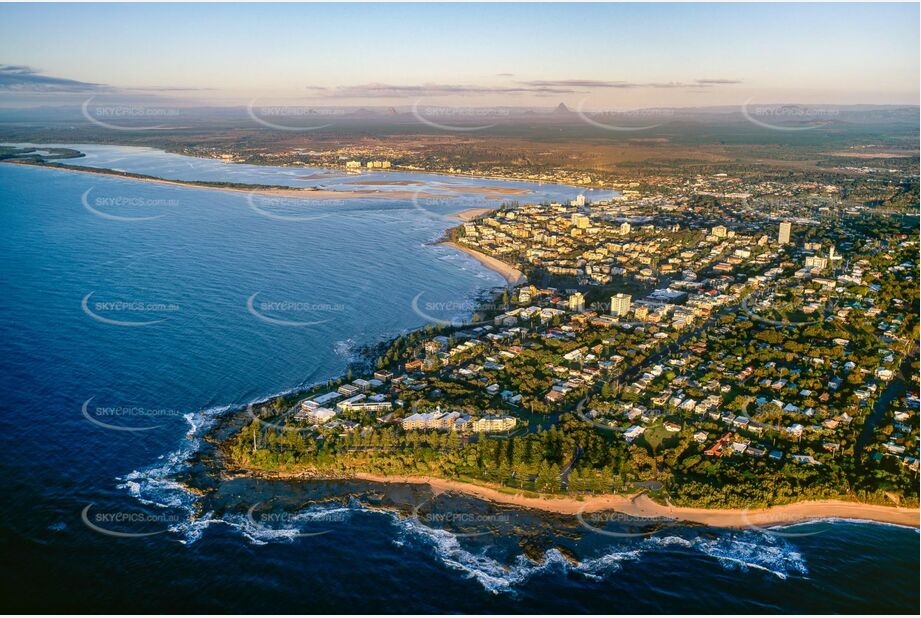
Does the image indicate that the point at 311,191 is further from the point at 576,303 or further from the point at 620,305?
the point at 620,305

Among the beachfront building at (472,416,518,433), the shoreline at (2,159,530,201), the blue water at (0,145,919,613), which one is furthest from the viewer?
the shoreline at (2,159,530,201)

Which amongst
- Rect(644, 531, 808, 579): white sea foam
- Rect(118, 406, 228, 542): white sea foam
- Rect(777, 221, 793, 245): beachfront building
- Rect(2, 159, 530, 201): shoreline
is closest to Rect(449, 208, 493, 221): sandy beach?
Rect(2, 159, 530, 201): shoreline

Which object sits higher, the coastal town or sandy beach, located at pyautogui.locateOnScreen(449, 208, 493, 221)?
sandy beach, located at pyautogui.locateOnScreen(449, 208, 493, 221)

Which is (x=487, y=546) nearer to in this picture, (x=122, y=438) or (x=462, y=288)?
(x=122, y=438)

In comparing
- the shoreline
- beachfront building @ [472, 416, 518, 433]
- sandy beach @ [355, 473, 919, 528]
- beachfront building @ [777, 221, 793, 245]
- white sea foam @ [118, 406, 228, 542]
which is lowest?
sandy beach @ [355, 473, 919, 528]

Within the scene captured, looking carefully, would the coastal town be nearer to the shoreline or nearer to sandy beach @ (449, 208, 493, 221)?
sandy beach @ (449, 208, 493, 221)

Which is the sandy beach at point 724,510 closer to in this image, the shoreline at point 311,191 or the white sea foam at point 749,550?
the white sea foam at point 749,550

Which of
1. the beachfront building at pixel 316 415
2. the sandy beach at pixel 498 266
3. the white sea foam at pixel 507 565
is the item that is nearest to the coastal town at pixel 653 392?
the beachfront building at pixel 316 415

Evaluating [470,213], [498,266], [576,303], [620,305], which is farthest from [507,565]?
[470,213]
